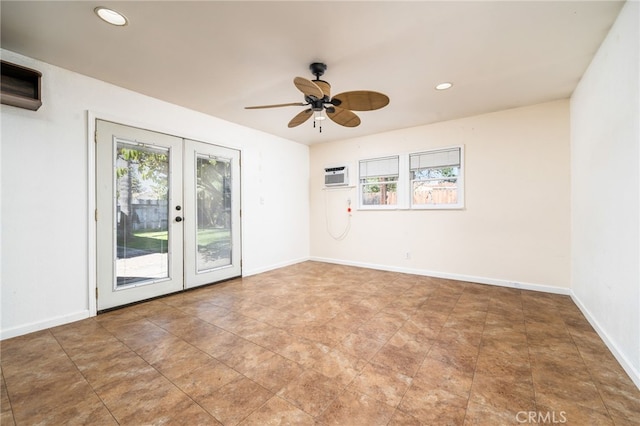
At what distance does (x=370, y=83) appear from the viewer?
2973mm

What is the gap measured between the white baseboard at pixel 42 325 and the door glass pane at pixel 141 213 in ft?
1.37

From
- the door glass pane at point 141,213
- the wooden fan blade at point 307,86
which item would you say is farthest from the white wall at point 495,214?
the door glass pane at point 141,213

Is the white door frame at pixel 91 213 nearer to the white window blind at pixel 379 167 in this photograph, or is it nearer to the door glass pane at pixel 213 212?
the door glass pane at pixel 213 212

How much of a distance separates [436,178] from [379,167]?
3.48 feet

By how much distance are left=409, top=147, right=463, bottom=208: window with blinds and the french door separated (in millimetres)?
3090

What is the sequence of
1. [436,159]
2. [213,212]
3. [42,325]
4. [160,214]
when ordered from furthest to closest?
[436,159] → [213,212] → [160,214] → [42,325]

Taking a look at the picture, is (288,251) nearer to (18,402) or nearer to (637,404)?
(18,402)

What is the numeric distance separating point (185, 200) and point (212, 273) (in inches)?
46.9

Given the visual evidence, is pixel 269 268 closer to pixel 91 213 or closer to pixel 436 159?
pixel 91 213

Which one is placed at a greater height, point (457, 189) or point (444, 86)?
point (444, 86)

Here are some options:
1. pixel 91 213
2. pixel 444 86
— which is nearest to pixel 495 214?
pixel 444 86

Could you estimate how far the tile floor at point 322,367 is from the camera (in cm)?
149

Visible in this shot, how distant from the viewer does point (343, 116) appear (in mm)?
2891

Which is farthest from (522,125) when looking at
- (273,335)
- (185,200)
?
(185,200)
